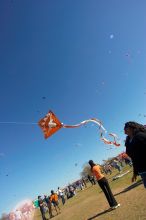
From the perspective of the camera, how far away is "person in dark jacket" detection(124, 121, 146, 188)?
543 centimetres

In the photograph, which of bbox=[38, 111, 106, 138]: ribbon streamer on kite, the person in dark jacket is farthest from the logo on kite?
the person in dark jacket

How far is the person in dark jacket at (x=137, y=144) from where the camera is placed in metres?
5.43

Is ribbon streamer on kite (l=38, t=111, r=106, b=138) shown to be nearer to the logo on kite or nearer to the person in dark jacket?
the logo on kite

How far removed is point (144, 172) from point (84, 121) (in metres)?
10.0

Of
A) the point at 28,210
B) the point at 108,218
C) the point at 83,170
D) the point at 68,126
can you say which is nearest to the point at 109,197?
the point at 108,218

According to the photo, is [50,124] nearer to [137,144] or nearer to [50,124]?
[50,124]

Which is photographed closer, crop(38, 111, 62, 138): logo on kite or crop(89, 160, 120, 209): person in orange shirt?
crop(89, 160, 120, 209): person in orange shirt

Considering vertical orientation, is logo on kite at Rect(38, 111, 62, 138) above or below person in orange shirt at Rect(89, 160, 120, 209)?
above

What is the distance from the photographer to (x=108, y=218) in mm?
9188

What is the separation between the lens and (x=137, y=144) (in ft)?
18.0

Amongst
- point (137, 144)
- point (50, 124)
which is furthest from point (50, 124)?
point (137, 144)

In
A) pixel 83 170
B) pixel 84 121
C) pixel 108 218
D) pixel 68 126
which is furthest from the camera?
pixel 83 170

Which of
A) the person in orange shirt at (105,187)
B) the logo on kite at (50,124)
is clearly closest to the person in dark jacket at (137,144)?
the person in orange shirt at (105,187)

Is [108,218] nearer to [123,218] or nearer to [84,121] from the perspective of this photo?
[123,218]
